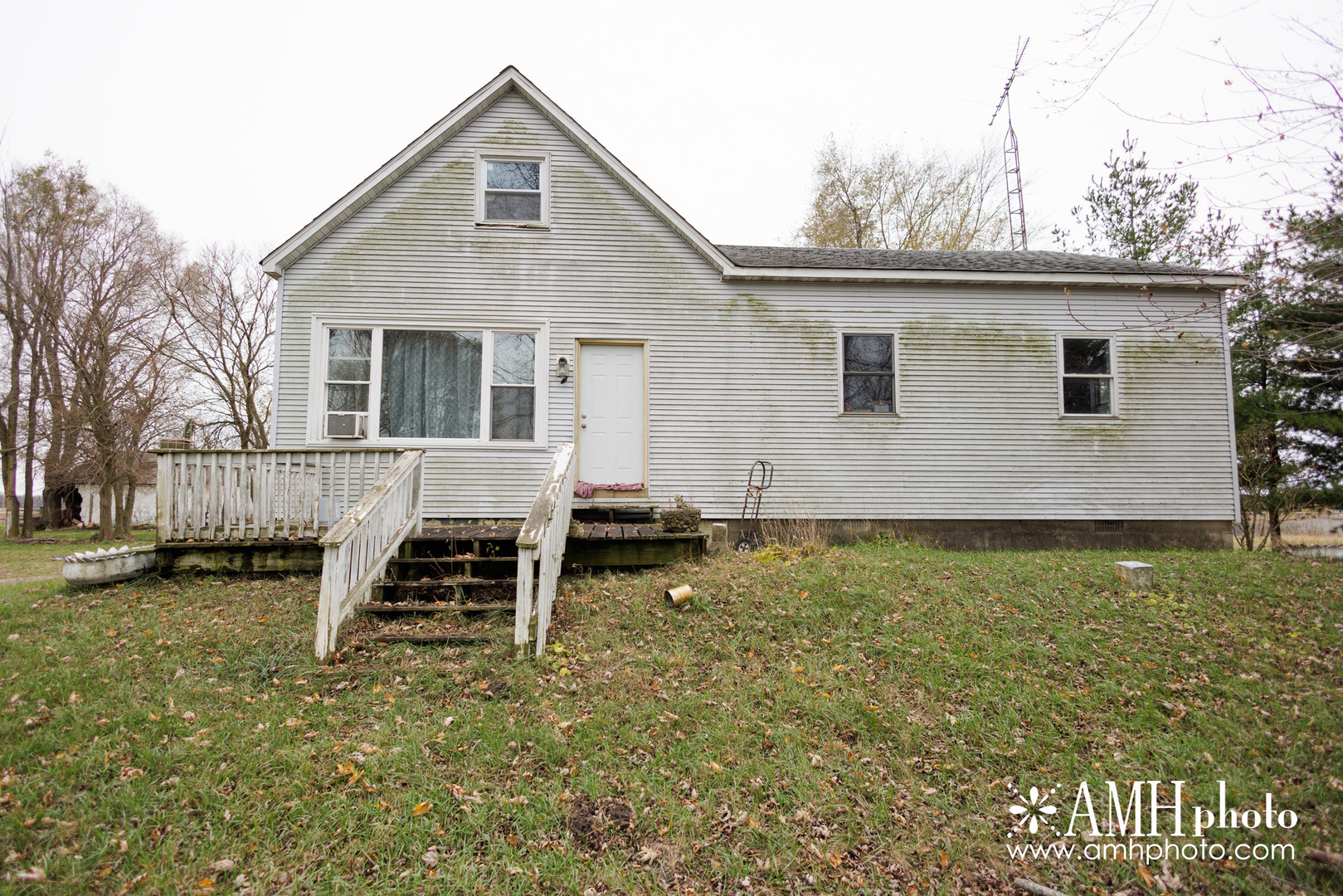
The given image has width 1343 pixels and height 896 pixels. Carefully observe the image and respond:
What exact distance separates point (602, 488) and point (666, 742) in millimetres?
5586

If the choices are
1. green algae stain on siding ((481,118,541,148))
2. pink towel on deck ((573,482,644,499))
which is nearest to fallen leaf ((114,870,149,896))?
pink towel on deck ((573,482,644,499))

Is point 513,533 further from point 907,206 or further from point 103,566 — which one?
point 907,206

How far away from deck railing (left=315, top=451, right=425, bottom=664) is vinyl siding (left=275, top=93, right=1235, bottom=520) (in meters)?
2.47

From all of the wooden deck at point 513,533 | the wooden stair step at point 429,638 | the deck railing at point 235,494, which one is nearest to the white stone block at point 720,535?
the wooden deck at point 513,533

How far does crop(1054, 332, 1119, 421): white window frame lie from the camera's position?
9945 mm

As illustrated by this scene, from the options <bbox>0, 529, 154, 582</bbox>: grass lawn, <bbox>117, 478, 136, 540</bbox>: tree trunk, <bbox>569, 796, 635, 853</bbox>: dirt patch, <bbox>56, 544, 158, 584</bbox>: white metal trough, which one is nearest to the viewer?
<bbox>569, 796, 635, 853</bbox>: dirt patch

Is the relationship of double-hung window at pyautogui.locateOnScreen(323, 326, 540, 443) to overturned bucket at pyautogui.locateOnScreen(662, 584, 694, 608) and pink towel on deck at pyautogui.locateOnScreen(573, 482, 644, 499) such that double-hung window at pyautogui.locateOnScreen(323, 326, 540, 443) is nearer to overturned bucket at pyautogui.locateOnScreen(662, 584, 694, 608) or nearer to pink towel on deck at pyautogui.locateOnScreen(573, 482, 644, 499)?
pink towel on deck at pyautogui.locateOnScreen(573, 482, 644, 499)

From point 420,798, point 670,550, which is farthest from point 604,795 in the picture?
point 670,550

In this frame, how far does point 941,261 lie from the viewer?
34.1 ft

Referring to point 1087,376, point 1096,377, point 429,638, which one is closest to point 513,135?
point 429,638

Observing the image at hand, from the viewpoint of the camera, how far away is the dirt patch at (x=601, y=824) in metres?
3.16

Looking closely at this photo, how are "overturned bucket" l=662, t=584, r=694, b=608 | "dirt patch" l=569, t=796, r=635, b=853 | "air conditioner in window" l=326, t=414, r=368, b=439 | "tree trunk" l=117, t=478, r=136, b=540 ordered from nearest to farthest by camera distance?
"dirt patch" l=569, t=796, r=635, b=853, "overturned bucket" l=662, t=584, r=694, b=608, "air conditioner in window" l=326, t=414, r=368, b=439, "tree trunk" l=117, t=478, r=136, b=540

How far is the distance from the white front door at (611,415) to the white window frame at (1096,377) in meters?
6.88

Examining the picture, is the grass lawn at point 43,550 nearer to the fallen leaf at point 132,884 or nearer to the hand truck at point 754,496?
the fallen leaf at point 132,884
